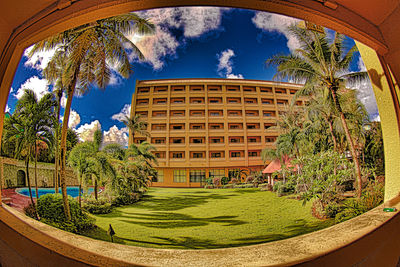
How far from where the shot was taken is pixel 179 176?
297cm

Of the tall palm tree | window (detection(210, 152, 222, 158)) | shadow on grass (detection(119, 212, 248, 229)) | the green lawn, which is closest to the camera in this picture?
the green lawn

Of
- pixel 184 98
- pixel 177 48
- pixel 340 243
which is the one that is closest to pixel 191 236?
pixel 340 243

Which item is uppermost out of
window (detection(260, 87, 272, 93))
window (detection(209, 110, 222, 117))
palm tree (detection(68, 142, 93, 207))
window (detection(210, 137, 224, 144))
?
window (detection(260, 87, 272, 93))

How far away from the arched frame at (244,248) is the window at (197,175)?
999mm

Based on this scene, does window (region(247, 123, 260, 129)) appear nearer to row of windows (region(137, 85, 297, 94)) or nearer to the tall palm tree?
row of windows (region(137, 85, 297, 94))

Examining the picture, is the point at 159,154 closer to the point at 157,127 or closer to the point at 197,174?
the point at 157,127

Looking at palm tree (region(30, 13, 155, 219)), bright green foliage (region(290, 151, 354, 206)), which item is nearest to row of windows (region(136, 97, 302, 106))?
palm tree (region(30, 13, 155, 219))

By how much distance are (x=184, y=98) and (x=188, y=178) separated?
134 centimetres

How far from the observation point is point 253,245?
249 cm

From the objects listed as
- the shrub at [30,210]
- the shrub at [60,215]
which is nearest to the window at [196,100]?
the shrub at [60,215]

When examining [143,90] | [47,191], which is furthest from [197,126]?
[47,191]

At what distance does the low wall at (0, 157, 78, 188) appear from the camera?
2949mm

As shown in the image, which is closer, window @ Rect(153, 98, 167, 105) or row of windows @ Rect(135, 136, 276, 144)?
row of windows @ Rect(135, 136, 276, 144)

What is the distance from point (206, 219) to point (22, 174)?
3.26 m
